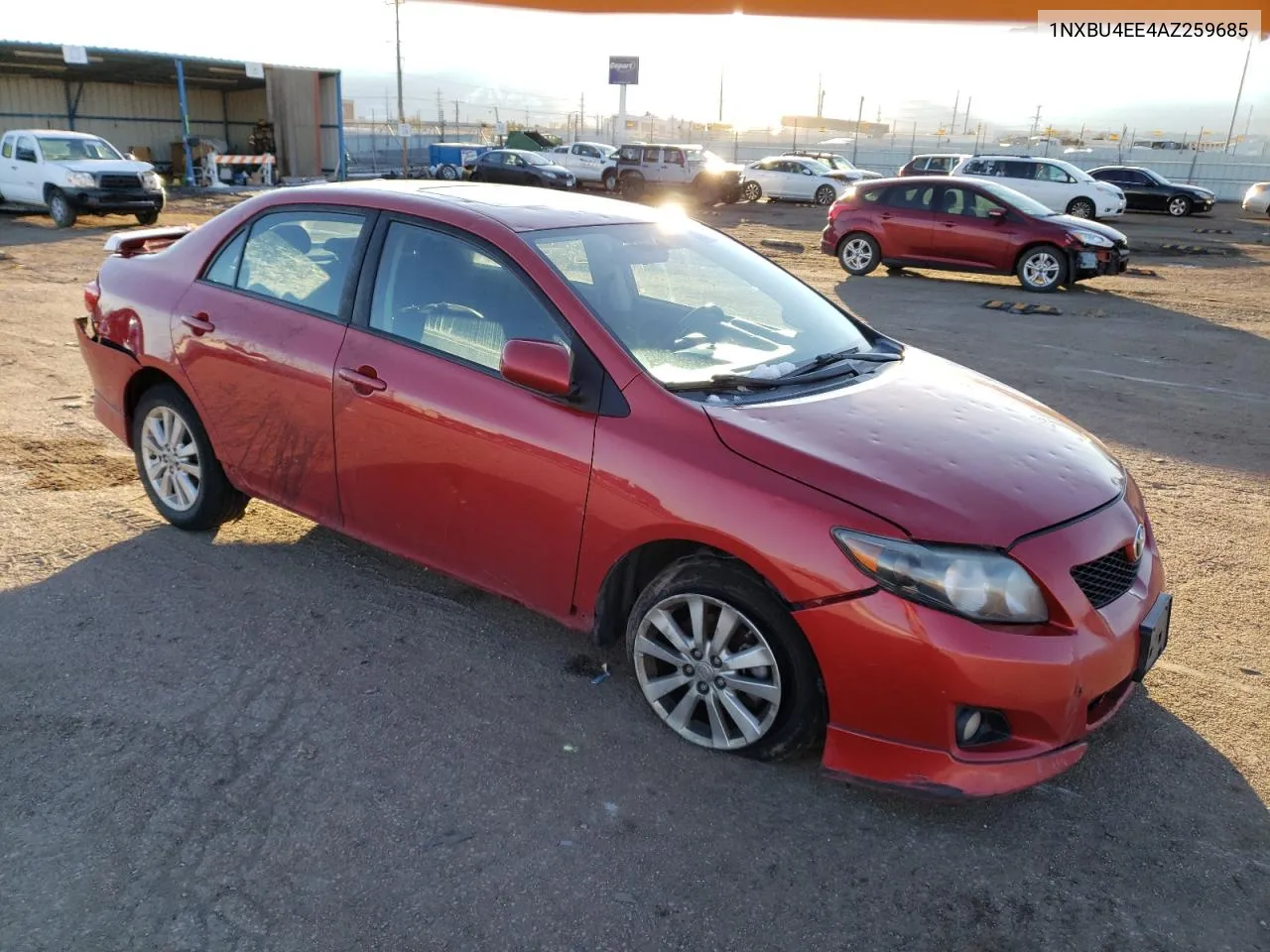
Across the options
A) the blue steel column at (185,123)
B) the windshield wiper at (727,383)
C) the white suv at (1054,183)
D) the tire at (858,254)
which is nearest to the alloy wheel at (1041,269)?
the tire at (858,254)

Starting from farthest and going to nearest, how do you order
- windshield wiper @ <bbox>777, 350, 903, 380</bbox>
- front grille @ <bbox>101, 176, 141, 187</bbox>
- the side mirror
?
front grille @ <bbox>101, 176, 141, 187</bbox> → windshield wiper @ <bbox>777, 350, 903, 380</bbox> → the side mirror

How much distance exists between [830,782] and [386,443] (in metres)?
1.97

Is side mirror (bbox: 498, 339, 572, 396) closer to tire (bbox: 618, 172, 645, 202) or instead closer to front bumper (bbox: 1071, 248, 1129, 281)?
front bumper (bbox: 1071, 248, 1129, 281)

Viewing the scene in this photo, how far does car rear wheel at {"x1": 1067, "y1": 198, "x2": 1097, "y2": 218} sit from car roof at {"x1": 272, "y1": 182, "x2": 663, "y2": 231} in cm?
2265

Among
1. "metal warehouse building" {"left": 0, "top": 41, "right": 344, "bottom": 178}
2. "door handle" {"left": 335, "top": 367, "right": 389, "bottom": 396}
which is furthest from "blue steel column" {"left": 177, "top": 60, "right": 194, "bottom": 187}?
"door handle" {"left": 335, "top": 367, "right": 389, "bottom": 396}

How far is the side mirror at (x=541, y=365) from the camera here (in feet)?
10.1

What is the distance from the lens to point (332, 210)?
13.1 feet

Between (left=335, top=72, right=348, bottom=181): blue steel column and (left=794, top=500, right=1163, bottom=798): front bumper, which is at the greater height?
(left=335, top=72, right=348, bottom=181): blue steel column

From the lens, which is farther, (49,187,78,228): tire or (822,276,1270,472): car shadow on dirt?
(49,187,78,228): tire

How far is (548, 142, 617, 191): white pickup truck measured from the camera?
3312 cm

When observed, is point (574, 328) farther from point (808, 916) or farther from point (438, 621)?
point (808, 916)

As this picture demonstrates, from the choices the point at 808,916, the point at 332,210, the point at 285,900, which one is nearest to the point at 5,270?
the point at 332,210

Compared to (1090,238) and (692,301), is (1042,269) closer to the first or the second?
(1090,238)

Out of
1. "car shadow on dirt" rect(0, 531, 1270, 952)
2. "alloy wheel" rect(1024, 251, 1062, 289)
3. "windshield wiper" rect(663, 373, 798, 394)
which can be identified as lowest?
"car shadow on dirt" rect(0, 531, 1270, 952)
